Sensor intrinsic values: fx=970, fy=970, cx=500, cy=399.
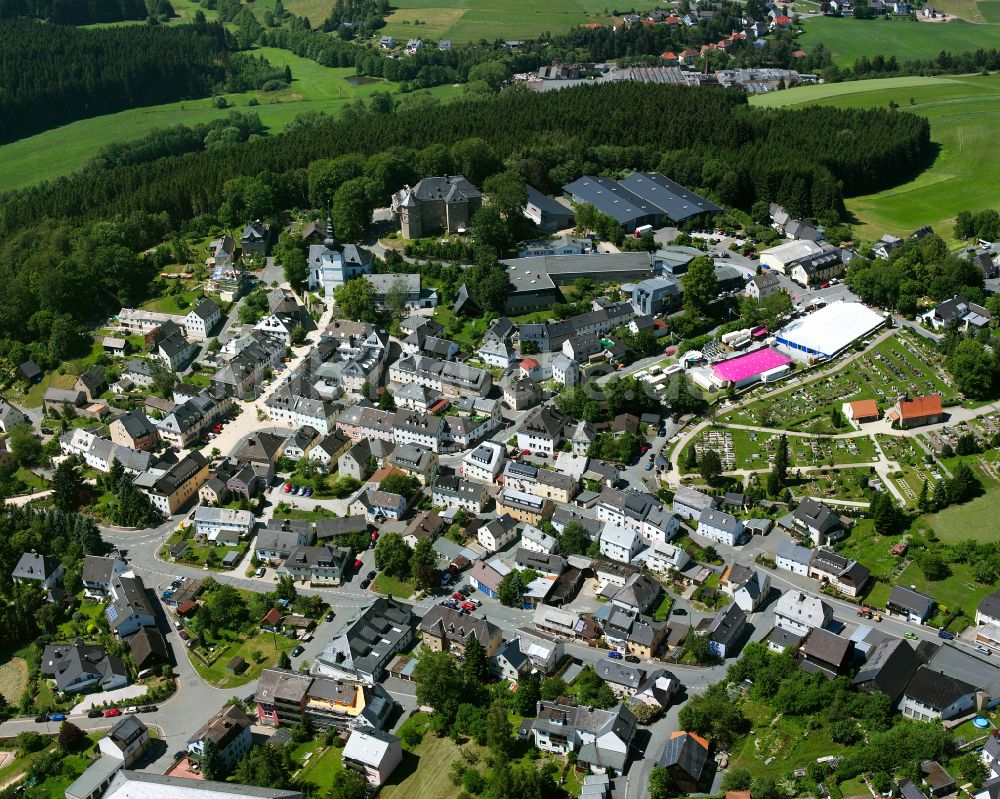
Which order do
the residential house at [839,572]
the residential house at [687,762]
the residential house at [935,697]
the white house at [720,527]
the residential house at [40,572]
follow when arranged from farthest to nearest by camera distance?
the residential house at [40,572] → the white house at [720,527] → the residential house at [839,572] → the residential house at [935,697] → the residential house at [687,762]

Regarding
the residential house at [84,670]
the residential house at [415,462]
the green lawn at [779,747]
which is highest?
the residential house at [415,462]

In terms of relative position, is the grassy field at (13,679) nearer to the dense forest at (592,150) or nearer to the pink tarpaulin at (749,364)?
the pink tarpaulin at (749,364)

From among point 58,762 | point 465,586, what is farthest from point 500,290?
point 58,762

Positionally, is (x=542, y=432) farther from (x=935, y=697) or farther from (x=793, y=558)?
(x=935, y=697)

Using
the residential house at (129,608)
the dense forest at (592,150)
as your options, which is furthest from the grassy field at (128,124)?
the residential house at (129,608)

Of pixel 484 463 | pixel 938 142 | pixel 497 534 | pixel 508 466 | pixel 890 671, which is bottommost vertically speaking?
pixel 890 671

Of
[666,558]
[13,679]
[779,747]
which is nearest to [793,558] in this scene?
[666,558]
